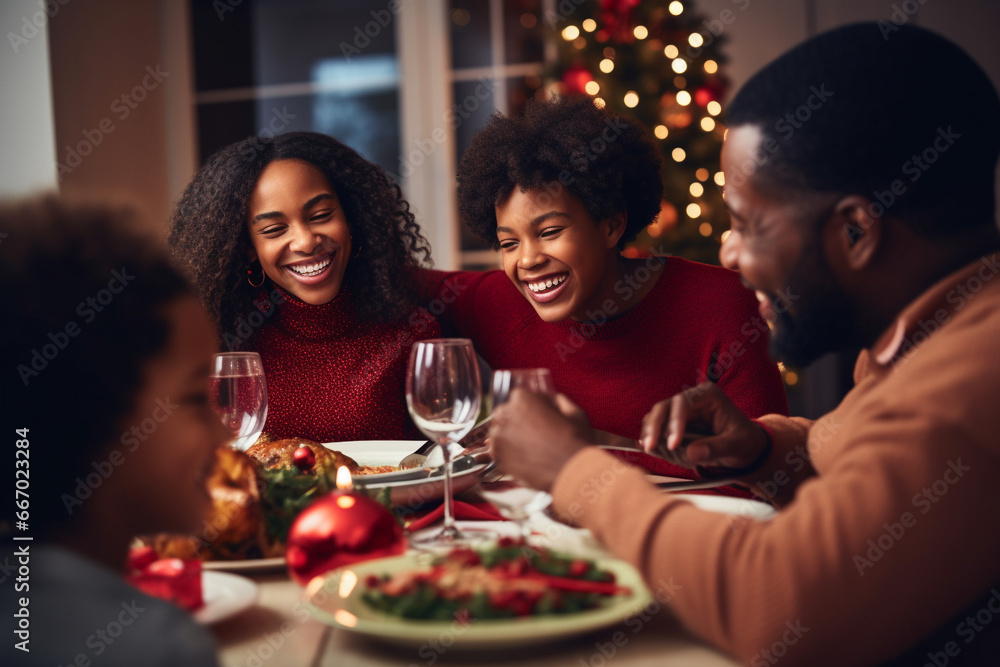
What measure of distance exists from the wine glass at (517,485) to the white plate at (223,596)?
28cm

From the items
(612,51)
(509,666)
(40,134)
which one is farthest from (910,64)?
(40,134)

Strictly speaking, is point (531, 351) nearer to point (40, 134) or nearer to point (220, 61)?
point (40, 134)

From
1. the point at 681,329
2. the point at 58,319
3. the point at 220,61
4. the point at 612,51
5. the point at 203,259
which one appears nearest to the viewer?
the point at 58,319

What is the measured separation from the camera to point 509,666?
2.30 ft

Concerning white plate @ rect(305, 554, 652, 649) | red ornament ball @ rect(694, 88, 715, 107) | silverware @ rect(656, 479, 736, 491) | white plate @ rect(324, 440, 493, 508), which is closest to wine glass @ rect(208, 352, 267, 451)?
white plate @ rect(324, 440, 493, 508)

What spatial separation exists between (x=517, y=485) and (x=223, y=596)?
0.32 m

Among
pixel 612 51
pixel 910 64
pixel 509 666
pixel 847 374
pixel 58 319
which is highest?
pixel 612 51

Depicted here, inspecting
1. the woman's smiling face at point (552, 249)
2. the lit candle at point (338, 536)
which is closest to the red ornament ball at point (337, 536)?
the lit candle at point (338, 536)

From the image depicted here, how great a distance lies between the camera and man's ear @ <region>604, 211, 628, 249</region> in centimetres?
198

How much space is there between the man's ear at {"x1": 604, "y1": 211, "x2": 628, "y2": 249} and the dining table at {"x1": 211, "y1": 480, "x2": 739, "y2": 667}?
128 centimetres

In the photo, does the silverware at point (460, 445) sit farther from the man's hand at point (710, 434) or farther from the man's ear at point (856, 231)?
the man's ear at point (856, 231)

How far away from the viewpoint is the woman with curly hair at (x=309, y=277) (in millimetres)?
2027

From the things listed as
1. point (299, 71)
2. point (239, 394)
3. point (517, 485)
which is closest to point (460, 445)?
point (239, 394)

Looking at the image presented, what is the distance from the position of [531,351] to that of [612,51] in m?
2.01
